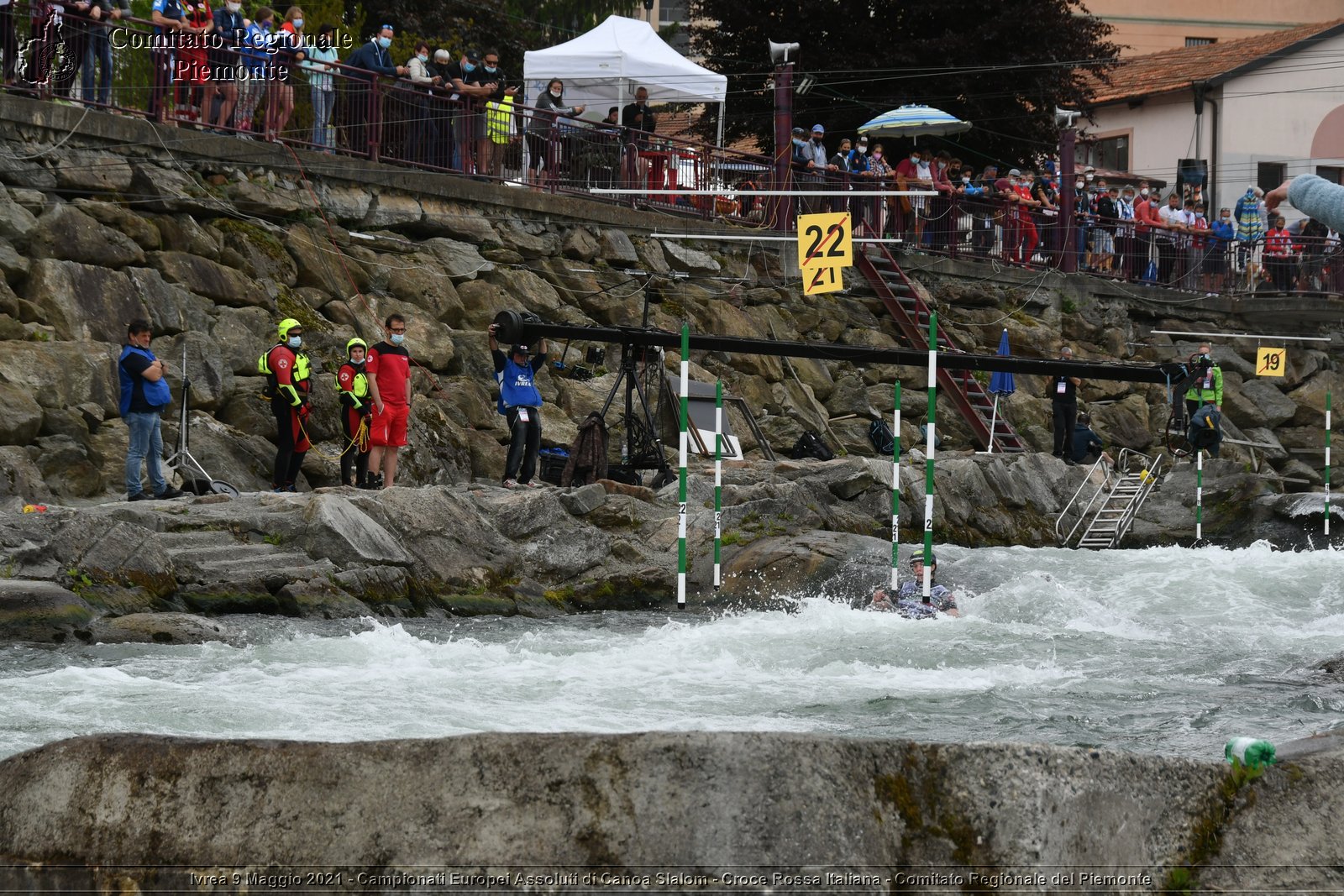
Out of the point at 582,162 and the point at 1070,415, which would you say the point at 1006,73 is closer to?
the point at 1070,415

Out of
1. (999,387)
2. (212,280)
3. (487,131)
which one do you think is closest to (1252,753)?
(212,280)

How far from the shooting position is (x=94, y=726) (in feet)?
26.0

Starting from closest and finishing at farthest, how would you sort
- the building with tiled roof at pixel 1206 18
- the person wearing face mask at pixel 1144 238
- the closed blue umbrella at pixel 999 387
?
the closed blue umbrella at pixel 999 387 < the person wearing face mask at pixel 1144 238 < the building with tiled roof at pixel 1206 18

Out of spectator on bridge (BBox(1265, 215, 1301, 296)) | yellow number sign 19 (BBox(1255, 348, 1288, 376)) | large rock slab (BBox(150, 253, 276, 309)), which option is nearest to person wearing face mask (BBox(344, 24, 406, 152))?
large rock slab (BBox(150, 253, 276, 309))

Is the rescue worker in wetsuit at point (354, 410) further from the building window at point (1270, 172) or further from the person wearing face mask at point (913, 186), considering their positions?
the building window at point (1270, 172)

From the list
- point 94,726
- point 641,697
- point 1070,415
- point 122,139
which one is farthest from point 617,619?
point 1070,415

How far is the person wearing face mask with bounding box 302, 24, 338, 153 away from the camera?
61.2ft

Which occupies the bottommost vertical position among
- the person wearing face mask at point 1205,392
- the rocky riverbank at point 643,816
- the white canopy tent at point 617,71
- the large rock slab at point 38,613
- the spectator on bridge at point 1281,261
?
the large rock slab at point 38,613

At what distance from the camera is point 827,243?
16750mm

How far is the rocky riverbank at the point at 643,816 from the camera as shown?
14.4 ft

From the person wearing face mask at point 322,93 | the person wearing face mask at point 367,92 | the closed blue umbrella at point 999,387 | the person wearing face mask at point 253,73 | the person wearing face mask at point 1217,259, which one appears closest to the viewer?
the person wearing face mask at point 253,73

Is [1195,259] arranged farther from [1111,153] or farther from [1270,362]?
[1111,153]

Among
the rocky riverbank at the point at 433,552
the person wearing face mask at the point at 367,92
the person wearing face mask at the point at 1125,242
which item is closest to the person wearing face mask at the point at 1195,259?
the person wearing face mask at the point at 1125,242

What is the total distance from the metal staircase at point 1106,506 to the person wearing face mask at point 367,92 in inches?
378
